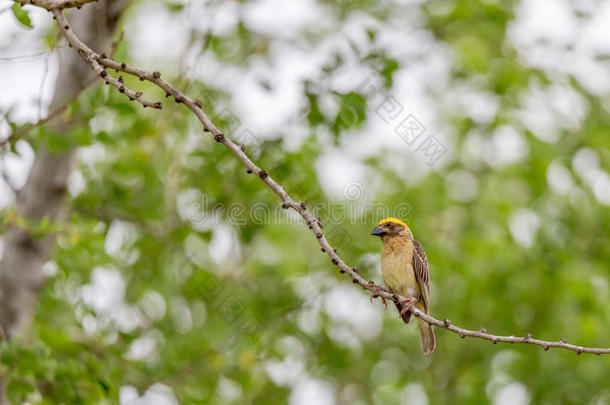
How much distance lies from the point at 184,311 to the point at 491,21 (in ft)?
16.8

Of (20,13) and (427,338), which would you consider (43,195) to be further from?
Answer: (427,338)

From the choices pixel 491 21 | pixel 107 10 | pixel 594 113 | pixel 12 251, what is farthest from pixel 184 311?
pixel 594 113

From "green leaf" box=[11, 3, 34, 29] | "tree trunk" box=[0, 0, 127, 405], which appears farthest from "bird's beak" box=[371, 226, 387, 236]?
"green leaf" box=[11, 3, 34, 29]

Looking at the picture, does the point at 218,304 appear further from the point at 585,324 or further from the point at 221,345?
the point at 585,324

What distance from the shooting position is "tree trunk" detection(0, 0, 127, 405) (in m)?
6.00

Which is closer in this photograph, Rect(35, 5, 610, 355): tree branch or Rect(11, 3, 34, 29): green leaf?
Rect(35, 5, 610, 355): tree branch

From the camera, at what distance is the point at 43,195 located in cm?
621

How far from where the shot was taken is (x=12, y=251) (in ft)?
20.2

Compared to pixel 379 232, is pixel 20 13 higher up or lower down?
higher up

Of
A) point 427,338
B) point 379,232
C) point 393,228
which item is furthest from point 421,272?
point 427,338

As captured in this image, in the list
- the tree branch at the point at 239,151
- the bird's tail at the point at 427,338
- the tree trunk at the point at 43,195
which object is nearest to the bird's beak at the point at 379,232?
the bird's tail at the point at 427,338

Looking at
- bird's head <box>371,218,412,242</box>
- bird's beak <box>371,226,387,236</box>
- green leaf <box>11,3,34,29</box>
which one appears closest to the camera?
green leaf <box>11,3,34,29</box>

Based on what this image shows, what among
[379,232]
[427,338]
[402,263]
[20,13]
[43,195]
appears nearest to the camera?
[20,13]

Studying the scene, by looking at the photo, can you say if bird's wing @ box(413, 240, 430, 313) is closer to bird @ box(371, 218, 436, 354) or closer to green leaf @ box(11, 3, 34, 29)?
bird @ box(371, 218, 436, 354)
